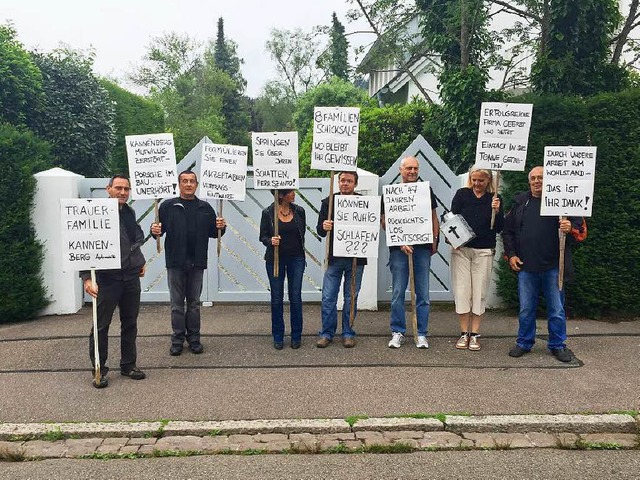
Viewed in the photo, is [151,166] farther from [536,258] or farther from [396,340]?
[536,258]

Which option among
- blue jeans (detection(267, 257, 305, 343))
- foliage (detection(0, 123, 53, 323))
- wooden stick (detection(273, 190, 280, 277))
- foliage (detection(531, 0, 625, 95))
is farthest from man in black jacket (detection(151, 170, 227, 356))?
foliage (detection(531, 0, 625, 95))

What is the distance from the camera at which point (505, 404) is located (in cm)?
460

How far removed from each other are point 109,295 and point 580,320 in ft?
18.2

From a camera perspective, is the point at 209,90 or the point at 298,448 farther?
the point at 209,90

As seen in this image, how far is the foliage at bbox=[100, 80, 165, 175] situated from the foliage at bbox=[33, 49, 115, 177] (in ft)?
11.5

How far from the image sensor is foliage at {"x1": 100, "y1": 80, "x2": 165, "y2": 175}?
53.5ft

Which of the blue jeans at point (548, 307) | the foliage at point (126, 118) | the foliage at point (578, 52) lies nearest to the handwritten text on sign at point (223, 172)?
the blue jeans at point (548, 307)

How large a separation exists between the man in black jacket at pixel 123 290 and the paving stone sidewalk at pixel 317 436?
897 mm

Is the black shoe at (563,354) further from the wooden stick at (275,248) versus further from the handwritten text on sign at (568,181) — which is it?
the wooden stick at (275,248)

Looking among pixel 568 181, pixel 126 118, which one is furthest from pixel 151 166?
pixel 126 118

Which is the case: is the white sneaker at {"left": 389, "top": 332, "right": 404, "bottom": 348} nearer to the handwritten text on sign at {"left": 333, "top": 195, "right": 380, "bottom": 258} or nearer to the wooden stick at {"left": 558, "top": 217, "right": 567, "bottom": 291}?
the handwritten text on sign at {"left": 333, "top": 195, "right": 380, "bottom": 258}

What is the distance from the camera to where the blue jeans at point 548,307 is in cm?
566

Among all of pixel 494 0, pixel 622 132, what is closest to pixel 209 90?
pixel 494 0

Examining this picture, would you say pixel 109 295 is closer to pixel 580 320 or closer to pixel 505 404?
pixel 505 404
